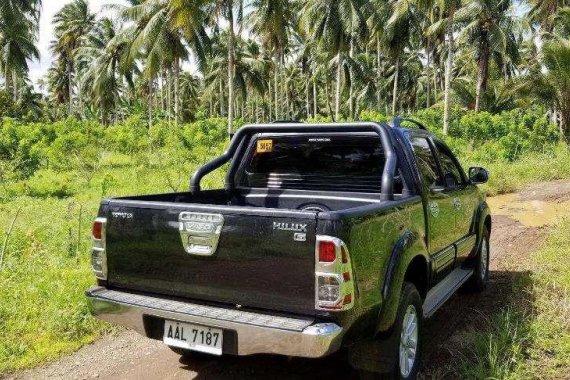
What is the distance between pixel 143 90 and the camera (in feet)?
197

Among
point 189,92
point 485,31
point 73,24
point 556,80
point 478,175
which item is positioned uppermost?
point 73,24

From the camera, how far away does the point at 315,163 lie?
4359mm

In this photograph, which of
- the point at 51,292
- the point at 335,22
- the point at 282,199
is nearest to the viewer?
the point at 282,199

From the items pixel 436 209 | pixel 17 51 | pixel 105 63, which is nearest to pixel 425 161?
pixel 436 209

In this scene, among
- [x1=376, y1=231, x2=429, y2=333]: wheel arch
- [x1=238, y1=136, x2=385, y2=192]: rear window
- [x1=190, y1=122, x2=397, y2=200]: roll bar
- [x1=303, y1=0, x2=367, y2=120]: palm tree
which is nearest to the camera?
[x1=376, y1=231, x2=429, y2=333]: wheel arch

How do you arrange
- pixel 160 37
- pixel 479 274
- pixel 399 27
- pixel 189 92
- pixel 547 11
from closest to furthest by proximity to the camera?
1. pixel 479 274
2. pixel 160 37
3. pixel 547 11
4. pixel 399 27
5. pixel 189 92

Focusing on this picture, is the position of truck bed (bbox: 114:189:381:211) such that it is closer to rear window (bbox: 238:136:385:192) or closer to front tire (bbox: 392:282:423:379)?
rear window (bbox: 238:136:385:192)

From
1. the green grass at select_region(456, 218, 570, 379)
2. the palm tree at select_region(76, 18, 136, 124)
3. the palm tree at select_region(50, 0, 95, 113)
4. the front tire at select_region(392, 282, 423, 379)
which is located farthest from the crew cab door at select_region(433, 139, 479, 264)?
the palm tree at select_region(50, 0, 95, 113)

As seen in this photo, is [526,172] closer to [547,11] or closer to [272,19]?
[272,19]

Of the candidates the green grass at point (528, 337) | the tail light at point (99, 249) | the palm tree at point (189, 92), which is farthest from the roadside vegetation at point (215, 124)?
the palm tree at point (189, 92)

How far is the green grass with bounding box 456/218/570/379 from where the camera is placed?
11.6 feet

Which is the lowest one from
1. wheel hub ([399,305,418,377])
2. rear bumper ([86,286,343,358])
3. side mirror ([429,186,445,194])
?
wheel hub ([399,305,418,377])

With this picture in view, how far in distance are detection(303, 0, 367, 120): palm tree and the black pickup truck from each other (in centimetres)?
2499

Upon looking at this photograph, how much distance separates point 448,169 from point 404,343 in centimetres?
221
